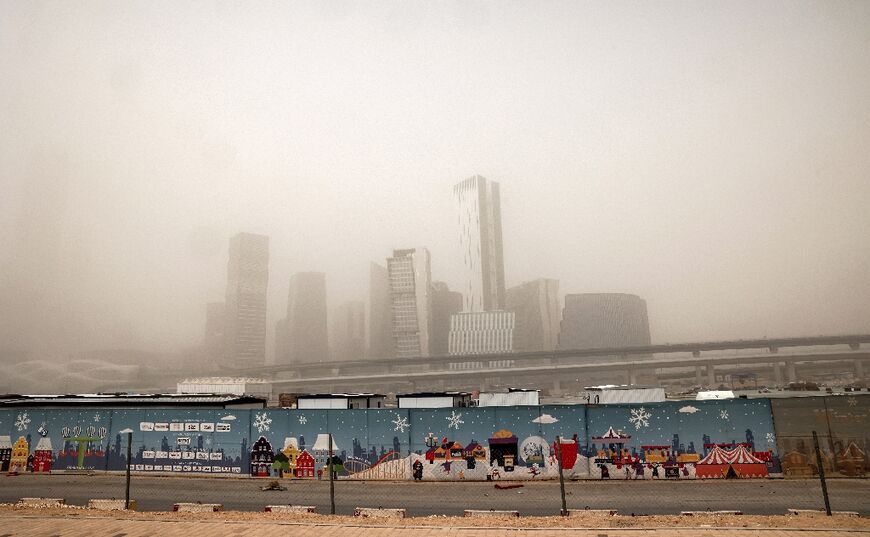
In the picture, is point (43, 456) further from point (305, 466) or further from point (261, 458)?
point (305, 466)

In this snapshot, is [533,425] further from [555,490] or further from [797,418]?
[797,418]

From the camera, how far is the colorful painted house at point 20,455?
137 ft

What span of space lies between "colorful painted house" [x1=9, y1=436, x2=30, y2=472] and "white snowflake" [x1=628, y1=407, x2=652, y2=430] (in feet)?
155

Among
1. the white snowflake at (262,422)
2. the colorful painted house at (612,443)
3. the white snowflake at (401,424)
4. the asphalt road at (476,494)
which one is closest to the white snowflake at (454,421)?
the white snowflake at (401,424)

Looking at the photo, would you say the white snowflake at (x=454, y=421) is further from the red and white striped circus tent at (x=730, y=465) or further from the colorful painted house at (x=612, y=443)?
the red and white striped circus tent at (x=730, y=465)

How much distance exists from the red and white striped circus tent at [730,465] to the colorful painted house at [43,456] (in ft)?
160

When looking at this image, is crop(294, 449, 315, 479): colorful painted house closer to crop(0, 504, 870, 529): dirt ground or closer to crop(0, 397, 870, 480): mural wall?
crop(0, 397, 870, 480): mural wall

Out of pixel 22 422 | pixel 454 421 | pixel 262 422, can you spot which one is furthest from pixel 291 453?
pixel 22 422

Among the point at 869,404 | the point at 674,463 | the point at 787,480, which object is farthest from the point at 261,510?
the point at 869,404

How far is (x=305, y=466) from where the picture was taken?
3759cm

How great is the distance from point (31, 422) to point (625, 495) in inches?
1805

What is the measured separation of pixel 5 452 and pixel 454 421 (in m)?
37.1

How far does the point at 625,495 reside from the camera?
29953 mm

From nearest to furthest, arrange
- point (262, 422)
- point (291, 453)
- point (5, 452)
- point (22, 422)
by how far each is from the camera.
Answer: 1. point (291, 453)
2. point (262, 422)
3. point (5, 452)
4. point (22, 422)
